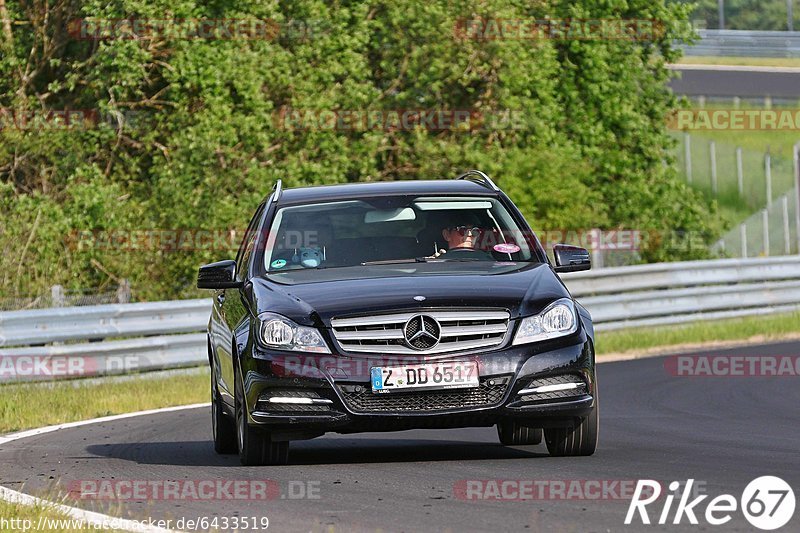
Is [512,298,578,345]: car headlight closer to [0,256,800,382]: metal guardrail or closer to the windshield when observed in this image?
the windshield

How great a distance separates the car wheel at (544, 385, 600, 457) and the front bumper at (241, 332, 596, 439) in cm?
21

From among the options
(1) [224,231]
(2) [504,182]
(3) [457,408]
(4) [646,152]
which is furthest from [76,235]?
(3) [457,408]

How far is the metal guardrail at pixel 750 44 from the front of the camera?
2448 inches

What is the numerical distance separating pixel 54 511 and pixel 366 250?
9.99 feet

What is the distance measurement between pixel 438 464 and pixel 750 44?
2205 inches

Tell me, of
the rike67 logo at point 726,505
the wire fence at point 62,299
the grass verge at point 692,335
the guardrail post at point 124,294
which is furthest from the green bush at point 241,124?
the rike67 logo at point 726,505

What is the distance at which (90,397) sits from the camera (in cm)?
1602

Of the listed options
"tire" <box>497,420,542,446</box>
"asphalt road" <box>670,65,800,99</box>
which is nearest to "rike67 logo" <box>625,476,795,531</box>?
"tire" <box>497,420,542,446</box>

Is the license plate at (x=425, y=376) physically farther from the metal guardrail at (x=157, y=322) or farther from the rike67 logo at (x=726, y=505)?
the metal guardrail at (x=157, y=322)

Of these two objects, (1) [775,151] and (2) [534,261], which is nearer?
(2) [534,261]

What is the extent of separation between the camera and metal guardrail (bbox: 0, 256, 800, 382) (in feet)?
57.2

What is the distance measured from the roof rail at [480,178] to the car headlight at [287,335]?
2174mm

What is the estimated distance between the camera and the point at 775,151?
52188 mm

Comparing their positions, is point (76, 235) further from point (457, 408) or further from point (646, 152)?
point (457, 408)
